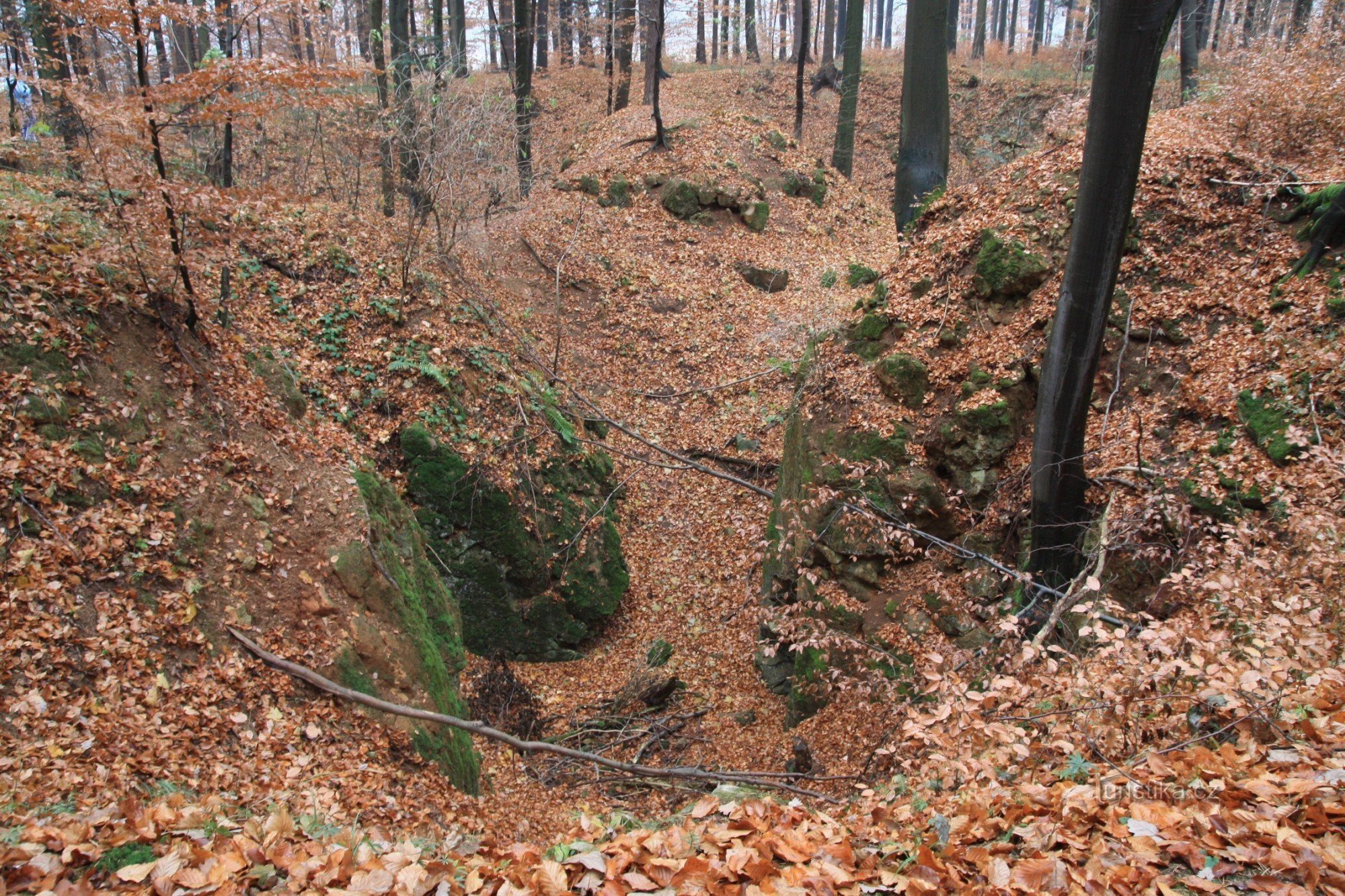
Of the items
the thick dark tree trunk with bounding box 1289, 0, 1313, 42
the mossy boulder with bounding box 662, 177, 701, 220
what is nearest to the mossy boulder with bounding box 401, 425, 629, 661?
the mossy boulder with bounding box 662, 177, 701, 220

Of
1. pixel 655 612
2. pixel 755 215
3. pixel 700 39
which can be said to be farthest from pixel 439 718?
pixel 700 39

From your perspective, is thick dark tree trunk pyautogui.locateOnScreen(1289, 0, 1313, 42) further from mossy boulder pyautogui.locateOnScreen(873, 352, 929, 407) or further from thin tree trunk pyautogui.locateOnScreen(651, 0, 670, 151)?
thin tree trunk pyautogui.locateOnScreen(651, 0, 670, 151)

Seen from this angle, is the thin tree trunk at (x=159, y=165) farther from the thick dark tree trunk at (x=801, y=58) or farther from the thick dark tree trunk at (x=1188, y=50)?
the thick dark tree trunk at (x=1188, y=50)

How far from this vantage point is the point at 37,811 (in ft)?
10.3

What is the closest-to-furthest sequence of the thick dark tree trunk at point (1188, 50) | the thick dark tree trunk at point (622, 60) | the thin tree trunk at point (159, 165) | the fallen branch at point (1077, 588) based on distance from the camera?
the fallen branch at point (1077, 588) → the thin tree trunk at point (159, 165) → the thick dark tree trunk at point (1188, 50) → the thick dark tree trunk at point (622, 60)

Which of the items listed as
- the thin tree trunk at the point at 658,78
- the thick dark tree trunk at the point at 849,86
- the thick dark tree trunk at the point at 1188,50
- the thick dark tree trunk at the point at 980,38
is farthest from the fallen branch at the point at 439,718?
the thick dark tree trunk at the point at 980,38

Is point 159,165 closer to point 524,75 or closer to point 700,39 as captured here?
point 524,75

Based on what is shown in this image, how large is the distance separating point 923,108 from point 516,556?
9.80 metres

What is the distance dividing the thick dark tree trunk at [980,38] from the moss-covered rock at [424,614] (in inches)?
1211

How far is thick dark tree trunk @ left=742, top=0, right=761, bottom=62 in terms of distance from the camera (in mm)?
29891

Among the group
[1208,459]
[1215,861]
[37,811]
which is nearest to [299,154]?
[37,811]

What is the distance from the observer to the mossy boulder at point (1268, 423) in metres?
5.56

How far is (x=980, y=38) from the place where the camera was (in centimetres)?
2967

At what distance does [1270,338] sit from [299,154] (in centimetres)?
1581
